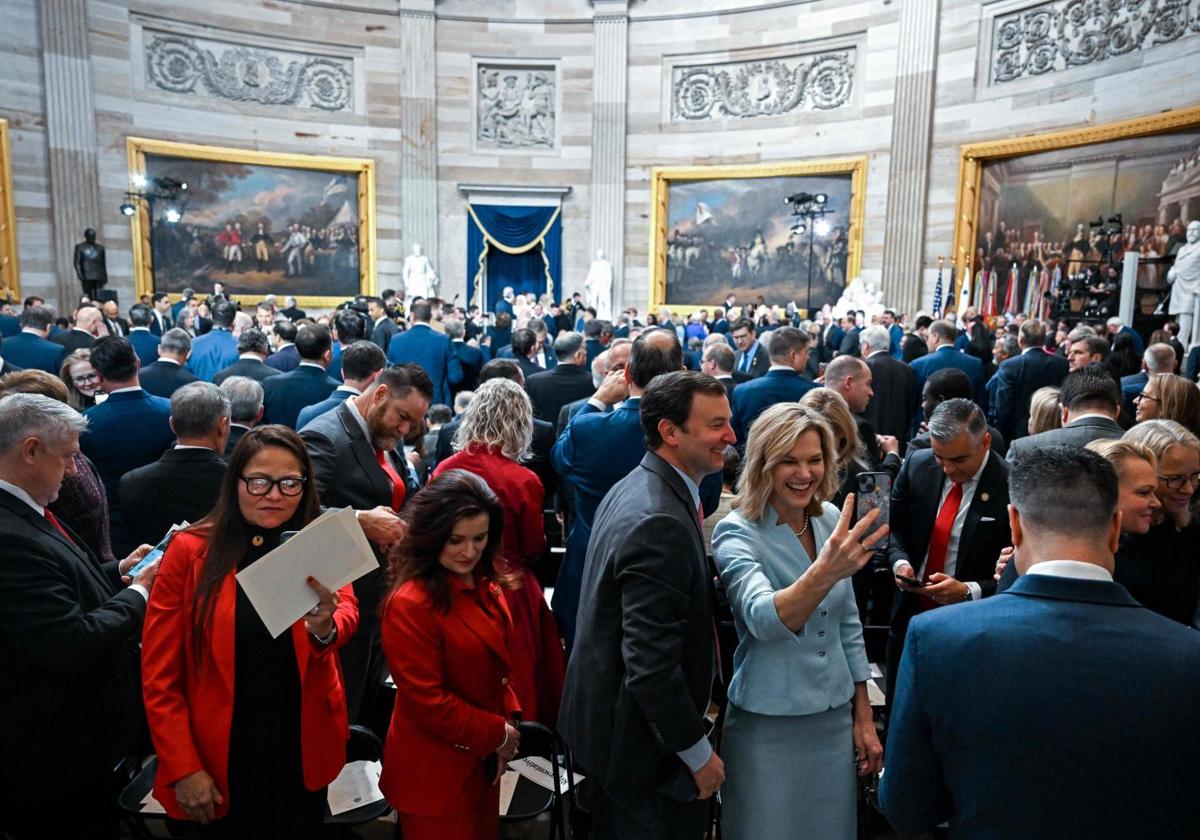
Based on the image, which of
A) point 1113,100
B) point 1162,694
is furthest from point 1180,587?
point 1113,100

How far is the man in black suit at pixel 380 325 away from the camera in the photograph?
9.81 meters

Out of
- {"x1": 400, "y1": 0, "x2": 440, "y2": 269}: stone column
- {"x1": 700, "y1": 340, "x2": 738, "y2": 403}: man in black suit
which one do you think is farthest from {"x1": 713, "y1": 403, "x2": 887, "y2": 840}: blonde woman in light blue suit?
{"x1": 400, "y1": 0, "x2": 440, "y2": 269}: stone column

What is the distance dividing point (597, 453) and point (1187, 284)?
11.0m

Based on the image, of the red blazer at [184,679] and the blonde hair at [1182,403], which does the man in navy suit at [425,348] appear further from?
the blonde hair at [1182,403]

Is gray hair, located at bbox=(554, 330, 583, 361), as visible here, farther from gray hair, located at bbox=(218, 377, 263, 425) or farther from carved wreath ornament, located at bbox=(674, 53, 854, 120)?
carved wreath ornament, located at bbox=(674, 53, 854, 120)

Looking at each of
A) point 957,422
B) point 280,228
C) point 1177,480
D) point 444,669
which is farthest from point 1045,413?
point 280,228

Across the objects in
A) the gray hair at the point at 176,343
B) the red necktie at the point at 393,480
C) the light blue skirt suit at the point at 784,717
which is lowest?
the light blue skirt suit at the point at 784,717

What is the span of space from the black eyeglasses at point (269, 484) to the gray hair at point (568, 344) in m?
4.21

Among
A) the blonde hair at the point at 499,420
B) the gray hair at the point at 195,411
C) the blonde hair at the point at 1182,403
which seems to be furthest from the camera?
the blonde hair at the point at 1182,403

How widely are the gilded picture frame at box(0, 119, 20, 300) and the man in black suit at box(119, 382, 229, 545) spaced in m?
14.4

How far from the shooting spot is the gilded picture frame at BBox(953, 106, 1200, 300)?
40.3 ft

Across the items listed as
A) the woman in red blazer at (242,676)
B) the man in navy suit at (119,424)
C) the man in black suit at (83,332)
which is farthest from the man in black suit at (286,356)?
the woman in red blazer at (242,676)

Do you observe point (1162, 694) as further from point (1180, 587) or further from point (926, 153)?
point (926, 153)

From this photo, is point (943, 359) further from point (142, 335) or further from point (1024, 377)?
point (142, 335)
